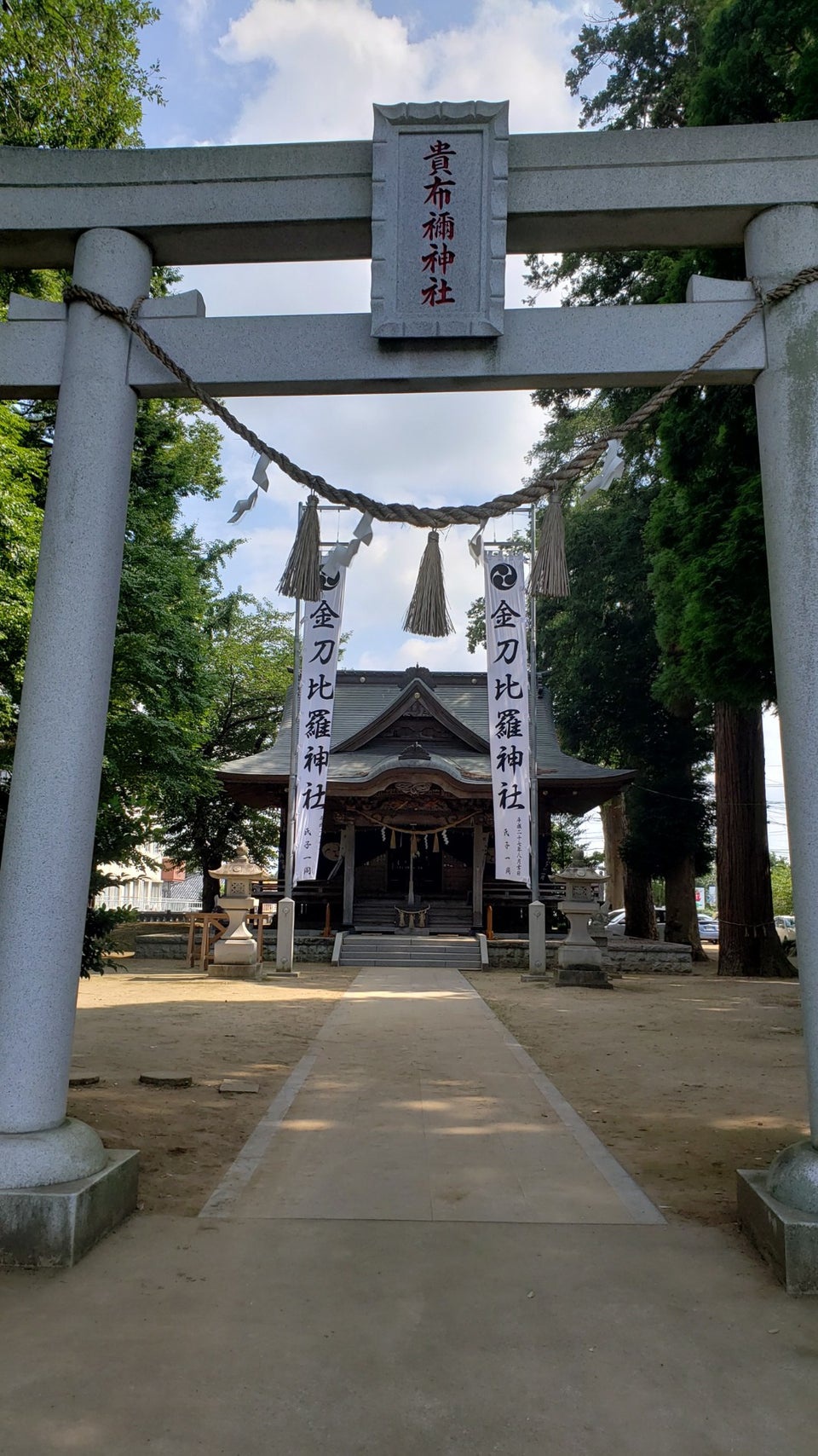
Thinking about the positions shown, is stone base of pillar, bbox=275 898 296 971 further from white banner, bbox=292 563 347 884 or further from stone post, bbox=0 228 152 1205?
stone post, bbox=0 228 152 1205

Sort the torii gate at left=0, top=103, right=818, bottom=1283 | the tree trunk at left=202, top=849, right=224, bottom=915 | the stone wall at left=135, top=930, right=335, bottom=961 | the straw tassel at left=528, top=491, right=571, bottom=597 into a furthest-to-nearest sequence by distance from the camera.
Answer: the tree trunk at left=202, top=849, right=224, bottom=915, the stone wall at left=135, top=930, right=335, bottom=961, the straw tassel at left=528, top=491, right=571, bottom=597, the torii gate at left=0, top=103, right=818, bottom=1283

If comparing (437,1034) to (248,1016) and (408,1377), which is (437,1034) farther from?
(408,1377)

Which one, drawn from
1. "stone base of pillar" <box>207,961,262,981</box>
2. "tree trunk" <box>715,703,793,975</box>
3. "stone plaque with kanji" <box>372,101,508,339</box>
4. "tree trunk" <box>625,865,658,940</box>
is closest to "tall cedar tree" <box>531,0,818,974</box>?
"tree trunk" <box>715,703,793,975</box>

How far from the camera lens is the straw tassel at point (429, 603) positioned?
445cm

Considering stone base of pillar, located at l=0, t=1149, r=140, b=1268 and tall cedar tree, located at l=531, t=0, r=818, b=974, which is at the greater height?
tall cedar tree, located at l=531, t=0, r=818, b=974

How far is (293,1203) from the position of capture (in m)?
3.89

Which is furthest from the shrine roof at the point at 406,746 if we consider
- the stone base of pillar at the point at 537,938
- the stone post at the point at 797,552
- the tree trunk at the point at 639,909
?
the stone post at the point at 797,552

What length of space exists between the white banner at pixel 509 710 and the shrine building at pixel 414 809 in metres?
3.56

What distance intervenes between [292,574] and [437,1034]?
19.2 ft

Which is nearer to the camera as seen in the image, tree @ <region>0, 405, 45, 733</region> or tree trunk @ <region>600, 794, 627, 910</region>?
tree @ <region>0, 405, 45, 733</region>

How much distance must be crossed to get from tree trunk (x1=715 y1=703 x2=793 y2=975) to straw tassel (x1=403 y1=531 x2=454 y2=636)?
1346 cm

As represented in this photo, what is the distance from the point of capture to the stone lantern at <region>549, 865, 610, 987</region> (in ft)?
46.9

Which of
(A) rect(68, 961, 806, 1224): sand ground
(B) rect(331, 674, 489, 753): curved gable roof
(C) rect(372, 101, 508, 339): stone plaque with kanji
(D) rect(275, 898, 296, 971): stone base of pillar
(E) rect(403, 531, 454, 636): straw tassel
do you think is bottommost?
(A) rect(68, 961, 806, 1224): sand ground

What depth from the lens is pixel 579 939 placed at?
14.7 m
